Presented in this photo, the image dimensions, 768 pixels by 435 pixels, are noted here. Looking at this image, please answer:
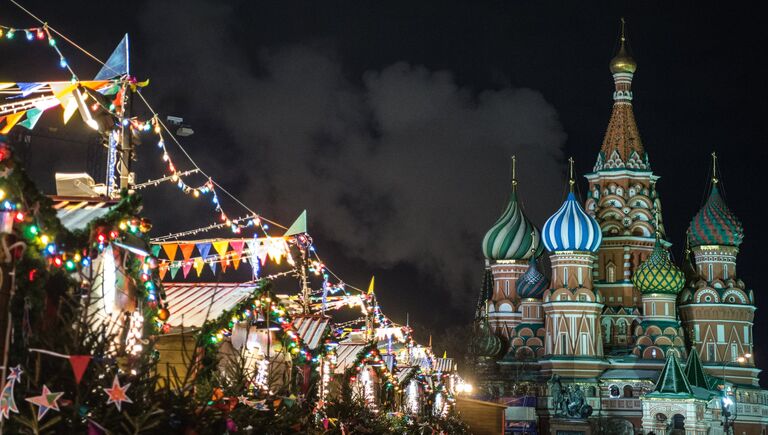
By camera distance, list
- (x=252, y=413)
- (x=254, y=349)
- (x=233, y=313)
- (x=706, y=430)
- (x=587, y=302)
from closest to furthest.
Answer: (x=252, y=413)
(x=233, y=313)
(x=254, y=349)
(x=706, y=430)
(x=587, y=302)

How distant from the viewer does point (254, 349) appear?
1727cm

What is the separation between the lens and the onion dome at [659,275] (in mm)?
67500

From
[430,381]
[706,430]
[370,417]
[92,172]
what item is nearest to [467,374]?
[706,430]

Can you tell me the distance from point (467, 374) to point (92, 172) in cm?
5772

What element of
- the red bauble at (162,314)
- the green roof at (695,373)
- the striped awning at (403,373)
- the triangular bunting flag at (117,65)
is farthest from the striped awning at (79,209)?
the green roof at (695,373)

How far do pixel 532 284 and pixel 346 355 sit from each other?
48.7m

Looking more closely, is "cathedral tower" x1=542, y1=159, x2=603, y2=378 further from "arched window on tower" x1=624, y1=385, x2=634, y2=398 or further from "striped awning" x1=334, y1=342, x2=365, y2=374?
"striped awning" x1=334, y1=342, x2=365, y2=374

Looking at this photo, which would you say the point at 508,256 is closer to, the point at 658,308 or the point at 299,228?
the point at 658,308

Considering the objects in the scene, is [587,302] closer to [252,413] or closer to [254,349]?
[254,349]

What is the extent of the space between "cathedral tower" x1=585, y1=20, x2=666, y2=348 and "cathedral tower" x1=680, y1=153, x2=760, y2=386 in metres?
3.53

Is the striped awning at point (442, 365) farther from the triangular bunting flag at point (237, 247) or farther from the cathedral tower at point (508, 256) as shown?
the cathedral tower at point (508, 256)

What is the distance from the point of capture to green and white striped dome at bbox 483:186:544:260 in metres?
77.5

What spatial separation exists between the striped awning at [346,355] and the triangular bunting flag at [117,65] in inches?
471

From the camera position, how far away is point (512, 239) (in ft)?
255
